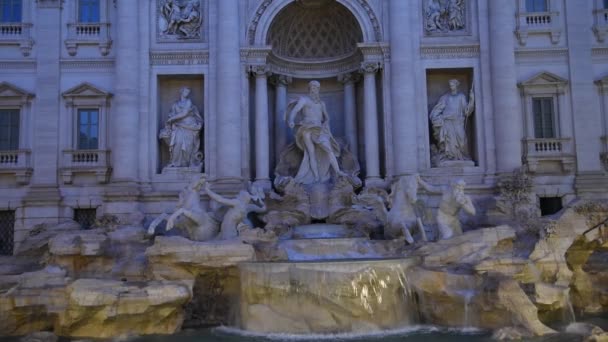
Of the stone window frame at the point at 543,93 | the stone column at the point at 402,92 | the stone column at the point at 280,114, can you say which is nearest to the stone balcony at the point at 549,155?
the stone window frame at the point at 543,93

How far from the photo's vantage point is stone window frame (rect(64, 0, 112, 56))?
2062 centimetres

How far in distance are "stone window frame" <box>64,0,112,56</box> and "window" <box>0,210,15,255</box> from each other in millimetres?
6091

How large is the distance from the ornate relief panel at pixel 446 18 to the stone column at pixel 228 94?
6.83 meters

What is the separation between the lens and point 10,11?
21.1 metres

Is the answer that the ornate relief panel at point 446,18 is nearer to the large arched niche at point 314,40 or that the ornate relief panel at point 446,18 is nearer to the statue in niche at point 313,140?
the large arched niche at point 314,40

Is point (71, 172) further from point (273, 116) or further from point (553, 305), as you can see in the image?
point (553, 305)

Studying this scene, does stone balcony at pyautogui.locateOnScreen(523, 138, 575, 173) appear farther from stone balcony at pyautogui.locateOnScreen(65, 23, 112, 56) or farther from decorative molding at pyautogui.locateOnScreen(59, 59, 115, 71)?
stone balcony at pyautogui.locateOnScreen(65, 23, 112, 56)

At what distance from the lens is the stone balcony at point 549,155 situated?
1973 cm

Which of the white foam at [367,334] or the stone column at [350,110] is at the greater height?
the stone column at [350,110]

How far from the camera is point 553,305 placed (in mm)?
13336

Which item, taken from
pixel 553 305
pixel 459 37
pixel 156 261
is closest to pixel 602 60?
pixel 459 37

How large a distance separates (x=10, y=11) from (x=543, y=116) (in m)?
19.7

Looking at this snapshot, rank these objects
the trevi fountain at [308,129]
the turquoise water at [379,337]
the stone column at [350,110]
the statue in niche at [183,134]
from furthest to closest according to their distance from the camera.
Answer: the stone column at [350,110]
the statue in niche at [183,134]
the trevi fountain at [308,129]
the turquoise water at [379,337]

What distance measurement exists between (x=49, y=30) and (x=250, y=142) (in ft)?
27.1
